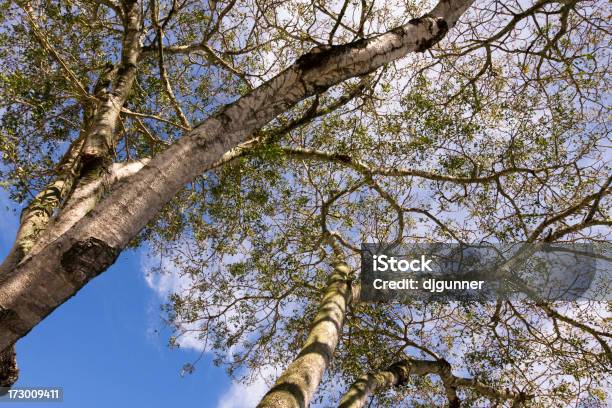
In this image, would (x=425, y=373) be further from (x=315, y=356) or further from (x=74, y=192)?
(x=74, y=192)

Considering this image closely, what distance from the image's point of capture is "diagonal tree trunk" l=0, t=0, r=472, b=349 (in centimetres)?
234

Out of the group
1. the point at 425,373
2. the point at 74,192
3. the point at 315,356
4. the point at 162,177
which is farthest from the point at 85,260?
the point at 425,373

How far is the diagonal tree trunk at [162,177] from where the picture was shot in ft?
7.69

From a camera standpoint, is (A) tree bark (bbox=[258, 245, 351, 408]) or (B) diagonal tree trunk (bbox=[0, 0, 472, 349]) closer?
(B) diagonal tree trunk (bbox=[0, 0, 472, 349])

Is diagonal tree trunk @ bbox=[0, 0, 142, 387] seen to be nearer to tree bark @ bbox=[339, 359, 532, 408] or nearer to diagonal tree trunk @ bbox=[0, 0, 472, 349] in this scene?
diagonal tree trunk @ bbox=[0, 0, 472, 349]


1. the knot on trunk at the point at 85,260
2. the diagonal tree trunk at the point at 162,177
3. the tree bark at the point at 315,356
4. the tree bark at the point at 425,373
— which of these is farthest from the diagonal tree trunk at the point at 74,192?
the tree bark at the point at 425,373

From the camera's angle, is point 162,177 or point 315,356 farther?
point 315,356

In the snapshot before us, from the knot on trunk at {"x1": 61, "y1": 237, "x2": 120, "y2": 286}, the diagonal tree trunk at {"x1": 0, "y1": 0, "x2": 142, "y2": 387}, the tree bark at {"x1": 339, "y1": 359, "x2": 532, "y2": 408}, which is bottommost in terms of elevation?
the knot on trunk at {"x1": 61, "y1": 237, "x2": 120, "y2": 286}

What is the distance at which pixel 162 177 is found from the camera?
2.96 meters

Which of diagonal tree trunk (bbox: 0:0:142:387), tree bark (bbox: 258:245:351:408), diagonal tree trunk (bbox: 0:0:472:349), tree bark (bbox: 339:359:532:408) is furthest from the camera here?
tree bark (bbox: 339:359:532:408)

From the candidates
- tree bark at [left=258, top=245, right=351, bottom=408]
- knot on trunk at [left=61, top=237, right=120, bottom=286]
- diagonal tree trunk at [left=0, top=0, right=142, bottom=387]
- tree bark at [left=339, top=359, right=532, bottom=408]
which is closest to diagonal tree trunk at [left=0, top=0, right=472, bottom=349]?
knot on trunk at [left=61, top=237, right=120, bottom=286]

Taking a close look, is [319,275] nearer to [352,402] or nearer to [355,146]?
[355,146]

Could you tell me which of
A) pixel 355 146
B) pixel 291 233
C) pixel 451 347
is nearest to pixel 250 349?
pixel 291 233

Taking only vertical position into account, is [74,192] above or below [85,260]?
above
